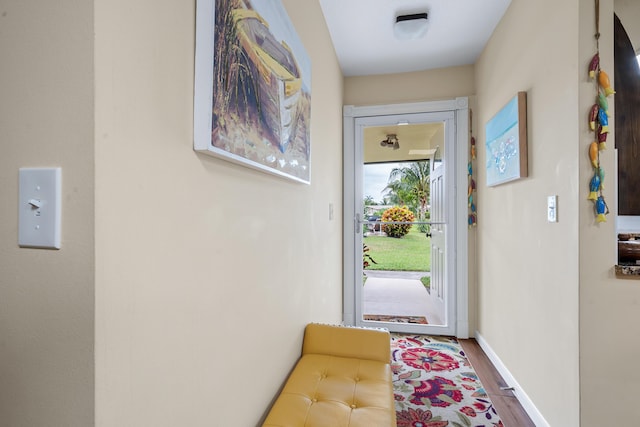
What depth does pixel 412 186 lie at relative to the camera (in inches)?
126

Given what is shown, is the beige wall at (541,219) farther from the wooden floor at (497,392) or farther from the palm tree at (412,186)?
the palm tree at (412,186)

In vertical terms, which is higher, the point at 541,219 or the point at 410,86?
the point at 410,86

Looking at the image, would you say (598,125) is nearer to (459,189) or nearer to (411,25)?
(411,25)

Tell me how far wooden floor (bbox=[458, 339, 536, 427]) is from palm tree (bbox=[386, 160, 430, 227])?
1.27m

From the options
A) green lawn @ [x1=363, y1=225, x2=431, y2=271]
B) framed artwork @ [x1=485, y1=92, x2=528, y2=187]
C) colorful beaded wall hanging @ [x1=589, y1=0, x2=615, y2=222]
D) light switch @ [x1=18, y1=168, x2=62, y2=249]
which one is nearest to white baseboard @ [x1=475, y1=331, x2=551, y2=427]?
green lawn @ [x1=363, y1=225, x2=431, y2=271]

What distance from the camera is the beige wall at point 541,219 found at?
142 cm

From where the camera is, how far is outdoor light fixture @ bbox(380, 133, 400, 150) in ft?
10.5

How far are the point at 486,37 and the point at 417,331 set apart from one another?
266 cm

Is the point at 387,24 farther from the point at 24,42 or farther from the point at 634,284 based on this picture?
the point at 24,42

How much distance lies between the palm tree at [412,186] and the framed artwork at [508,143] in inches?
28.1

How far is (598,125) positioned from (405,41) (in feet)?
5.54

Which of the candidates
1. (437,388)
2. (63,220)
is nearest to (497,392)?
(437,388)

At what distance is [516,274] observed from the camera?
208 cm

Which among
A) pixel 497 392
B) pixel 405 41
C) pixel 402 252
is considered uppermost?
pixel 405 41
